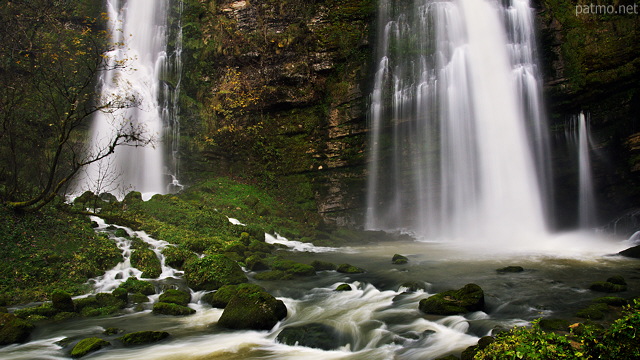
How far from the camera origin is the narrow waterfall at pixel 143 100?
24078 millimetres

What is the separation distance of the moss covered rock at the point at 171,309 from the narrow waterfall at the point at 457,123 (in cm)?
1614

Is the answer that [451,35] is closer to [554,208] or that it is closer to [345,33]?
[345,33]

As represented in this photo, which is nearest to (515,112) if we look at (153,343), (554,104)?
(554,104)

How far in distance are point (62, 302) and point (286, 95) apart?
18.1m

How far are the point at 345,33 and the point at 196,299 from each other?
19.2 m

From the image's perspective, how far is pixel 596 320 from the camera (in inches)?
282

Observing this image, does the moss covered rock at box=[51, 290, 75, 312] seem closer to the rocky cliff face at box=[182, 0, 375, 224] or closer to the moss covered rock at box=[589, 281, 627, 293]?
the moss covered rock at box=[589, 281, 627, 293]

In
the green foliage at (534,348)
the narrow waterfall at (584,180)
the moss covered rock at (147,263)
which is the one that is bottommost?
the green foliage at (534,348)

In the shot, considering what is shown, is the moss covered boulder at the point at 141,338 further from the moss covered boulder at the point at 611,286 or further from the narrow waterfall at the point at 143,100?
the narrow waterfall at the point at 143,100

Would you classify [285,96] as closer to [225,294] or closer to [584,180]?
[225,294]

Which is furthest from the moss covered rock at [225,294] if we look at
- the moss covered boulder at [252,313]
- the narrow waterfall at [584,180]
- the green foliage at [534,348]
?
the narrow waterfall at [584,180]

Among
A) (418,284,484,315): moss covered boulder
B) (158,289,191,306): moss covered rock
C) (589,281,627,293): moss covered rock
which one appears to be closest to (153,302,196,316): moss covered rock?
(158,289,191,306): moss covered rock
